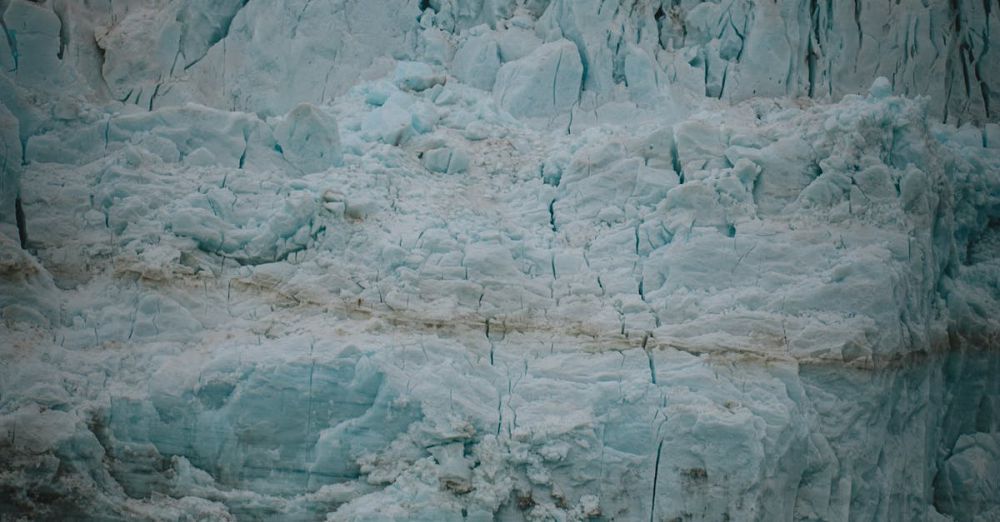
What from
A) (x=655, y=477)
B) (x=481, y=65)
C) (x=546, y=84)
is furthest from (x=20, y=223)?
(x=655, y=477)

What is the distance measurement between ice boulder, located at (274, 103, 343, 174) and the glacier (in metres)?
0.02

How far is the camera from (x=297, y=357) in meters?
6.45

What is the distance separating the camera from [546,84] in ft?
29.4

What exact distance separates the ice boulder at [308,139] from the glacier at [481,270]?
2 centimetres

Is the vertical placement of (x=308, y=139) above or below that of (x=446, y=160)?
above

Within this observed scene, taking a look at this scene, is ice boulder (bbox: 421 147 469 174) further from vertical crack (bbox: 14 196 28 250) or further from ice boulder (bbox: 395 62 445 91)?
vertical crack (bbox: 14 196 28 250)

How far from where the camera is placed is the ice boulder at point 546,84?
29.2 feet

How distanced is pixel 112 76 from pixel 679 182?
4760 millimetres

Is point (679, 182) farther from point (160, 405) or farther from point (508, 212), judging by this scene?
point (160, 405)

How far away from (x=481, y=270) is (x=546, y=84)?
2479 mm

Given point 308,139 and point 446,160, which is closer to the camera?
point 308,139

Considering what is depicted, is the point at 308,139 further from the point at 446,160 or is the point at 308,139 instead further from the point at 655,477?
the point at 655,477

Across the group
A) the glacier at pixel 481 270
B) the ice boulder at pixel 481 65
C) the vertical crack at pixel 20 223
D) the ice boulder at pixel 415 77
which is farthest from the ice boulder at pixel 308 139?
the vertical crack at pixel 20 223

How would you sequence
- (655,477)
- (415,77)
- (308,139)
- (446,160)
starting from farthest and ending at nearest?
(415,77), (446,160), (308,139), (655,477)
